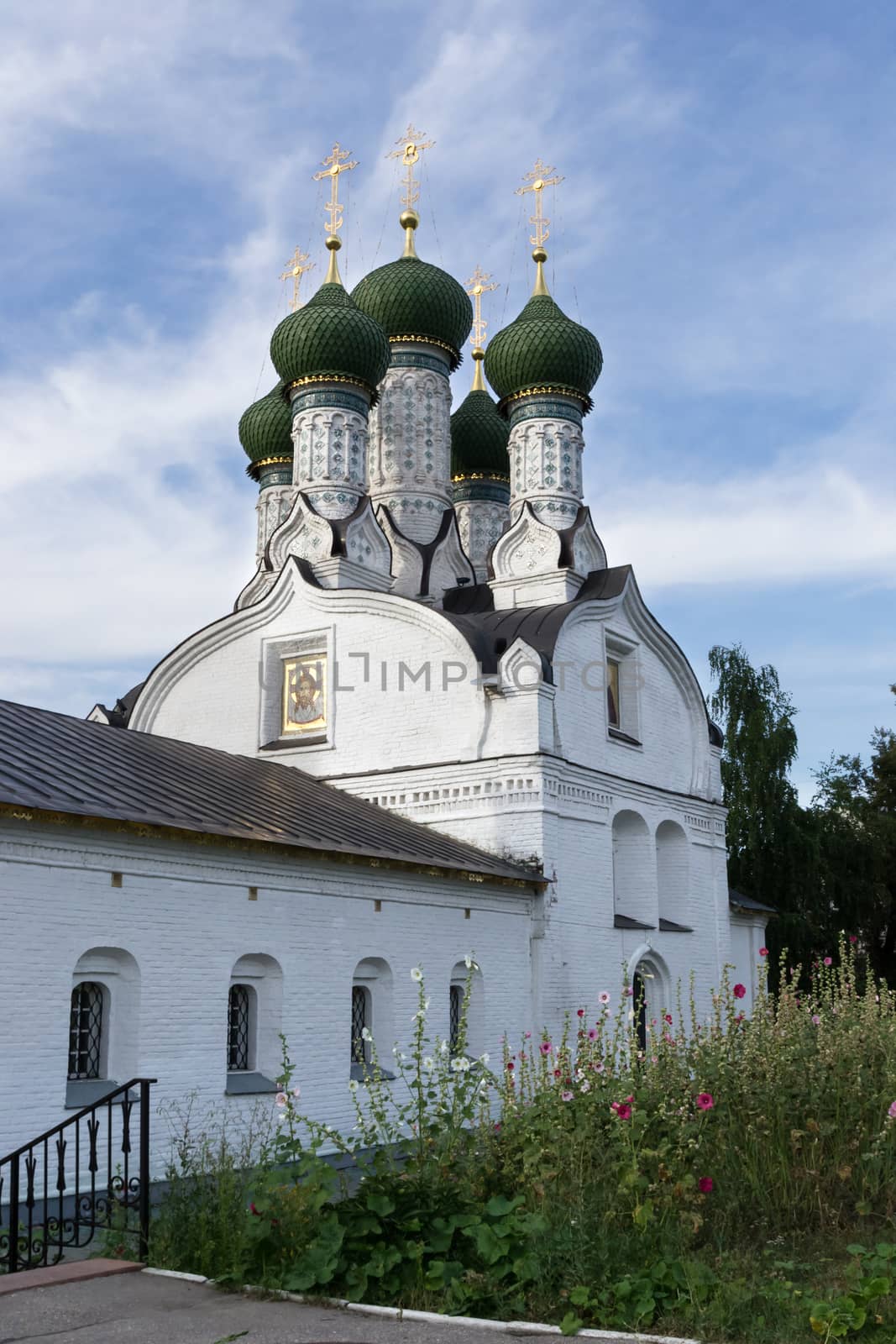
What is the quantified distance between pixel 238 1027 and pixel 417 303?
40.8ft

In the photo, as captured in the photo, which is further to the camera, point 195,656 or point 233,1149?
point 195,656

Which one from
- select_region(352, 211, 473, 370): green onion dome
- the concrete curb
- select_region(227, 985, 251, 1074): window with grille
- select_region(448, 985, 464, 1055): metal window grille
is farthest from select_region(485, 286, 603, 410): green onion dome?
the concrete curb

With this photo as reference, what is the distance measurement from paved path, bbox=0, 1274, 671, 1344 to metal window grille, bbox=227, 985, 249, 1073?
4.55m

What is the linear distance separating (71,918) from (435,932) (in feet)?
13.6

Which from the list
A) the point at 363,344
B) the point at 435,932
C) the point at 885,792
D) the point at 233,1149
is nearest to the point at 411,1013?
the point at 435,932

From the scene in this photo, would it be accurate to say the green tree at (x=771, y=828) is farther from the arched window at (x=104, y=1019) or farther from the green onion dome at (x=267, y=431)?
the arched window at (x=104, y=1019)

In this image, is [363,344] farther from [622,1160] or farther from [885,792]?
[885,792]

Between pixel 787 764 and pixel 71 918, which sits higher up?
pixel 787 764

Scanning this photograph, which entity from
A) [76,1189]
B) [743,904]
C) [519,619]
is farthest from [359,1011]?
[743,904]

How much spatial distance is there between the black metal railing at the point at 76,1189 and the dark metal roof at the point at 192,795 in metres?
1.89

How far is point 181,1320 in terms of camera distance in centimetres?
459

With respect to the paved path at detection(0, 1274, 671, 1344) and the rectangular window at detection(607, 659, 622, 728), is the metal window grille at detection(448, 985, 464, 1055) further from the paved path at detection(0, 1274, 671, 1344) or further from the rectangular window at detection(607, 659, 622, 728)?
the paved path at detection(0, 1274, 671, 1344)

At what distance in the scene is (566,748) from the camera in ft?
46.2

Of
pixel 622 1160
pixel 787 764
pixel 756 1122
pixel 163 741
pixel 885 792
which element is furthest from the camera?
pixel 885 792
